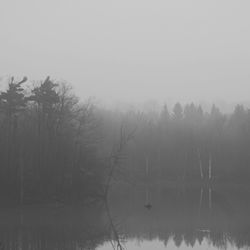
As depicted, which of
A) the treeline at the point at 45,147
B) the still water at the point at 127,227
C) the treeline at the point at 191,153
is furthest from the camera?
the treeline at the point at 191,153

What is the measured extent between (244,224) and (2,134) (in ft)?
83.5

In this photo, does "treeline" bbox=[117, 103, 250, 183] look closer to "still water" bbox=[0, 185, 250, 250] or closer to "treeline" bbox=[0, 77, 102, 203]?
"treeline" bbox=[0, 77, 102, 203]

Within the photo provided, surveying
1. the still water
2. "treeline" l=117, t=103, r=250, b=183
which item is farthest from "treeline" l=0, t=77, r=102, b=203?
"treeline" l=117, t=103, r=250, b=183

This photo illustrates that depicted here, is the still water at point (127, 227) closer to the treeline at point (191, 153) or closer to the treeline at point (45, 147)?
the treeline at point (45, 147)

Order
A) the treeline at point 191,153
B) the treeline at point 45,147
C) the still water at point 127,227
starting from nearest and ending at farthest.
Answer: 1. the still water at point 127,227
2. the treeline at point 45,147
3. the treeline at point 191,153

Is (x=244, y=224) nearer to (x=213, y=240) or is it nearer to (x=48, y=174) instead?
(x=213, y=240)

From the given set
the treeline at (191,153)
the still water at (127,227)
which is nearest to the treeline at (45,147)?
the still water at (127,227)

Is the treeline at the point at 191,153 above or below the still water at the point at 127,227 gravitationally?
above

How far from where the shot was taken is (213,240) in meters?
25.5

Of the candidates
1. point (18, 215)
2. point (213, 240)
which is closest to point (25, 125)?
point (18, 215)

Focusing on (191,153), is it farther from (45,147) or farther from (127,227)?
(127,227)

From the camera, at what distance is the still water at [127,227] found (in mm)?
24234

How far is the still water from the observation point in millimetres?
24234

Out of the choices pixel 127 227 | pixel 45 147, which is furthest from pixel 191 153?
pixel 127 227
